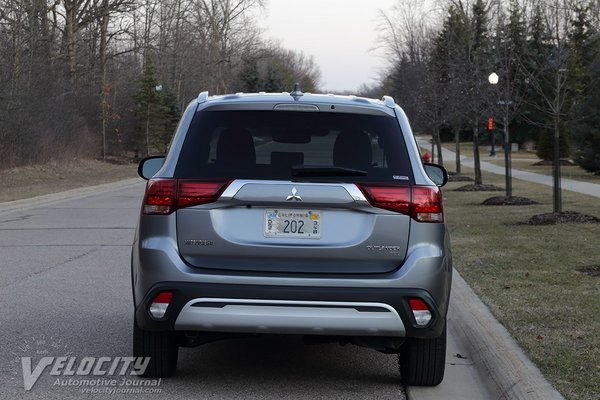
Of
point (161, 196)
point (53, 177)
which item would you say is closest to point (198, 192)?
point (161, 196)

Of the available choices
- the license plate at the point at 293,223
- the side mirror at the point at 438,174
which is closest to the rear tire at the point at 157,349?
the license plate at the point at 293,223

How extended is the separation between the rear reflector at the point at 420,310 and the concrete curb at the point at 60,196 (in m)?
16.9

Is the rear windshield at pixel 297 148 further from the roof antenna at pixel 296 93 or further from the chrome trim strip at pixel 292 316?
the chrome trim strip at pixel 292 316

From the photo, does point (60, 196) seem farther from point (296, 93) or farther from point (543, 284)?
point (296, 93)

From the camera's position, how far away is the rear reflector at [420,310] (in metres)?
5.10

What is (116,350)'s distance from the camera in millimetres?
6535

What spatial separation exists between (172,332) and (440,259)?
173 cm

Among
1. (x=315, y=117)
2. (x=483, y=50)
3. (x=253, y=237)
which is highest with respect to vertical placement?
(x=483, y=50)

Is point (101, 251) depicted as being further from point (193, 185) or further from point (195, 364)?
point (193, 185)

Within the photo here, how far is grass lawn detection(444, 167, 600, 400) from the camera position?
5.81 metres

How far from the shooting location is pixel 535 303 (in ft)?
26.0

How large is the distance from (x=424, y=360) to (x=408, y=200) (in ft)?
3.72

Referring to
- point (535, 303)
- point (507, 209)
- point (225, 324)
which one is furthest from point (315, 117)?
point (507, 209)

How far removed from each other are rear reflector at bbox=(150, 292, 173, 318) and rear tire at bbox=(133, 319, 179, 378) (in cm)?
43
